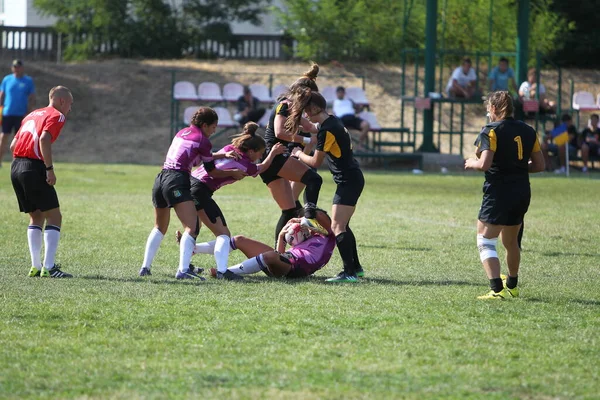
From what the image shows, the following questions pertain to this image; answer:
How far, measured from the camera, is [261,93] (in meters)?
28.4

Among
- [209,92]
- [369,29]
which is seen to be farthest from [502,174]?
[369,29]

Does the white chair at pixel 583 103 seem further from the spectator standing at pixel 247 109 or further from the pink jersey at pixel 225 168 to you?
the pink jersey at pixel 225 168

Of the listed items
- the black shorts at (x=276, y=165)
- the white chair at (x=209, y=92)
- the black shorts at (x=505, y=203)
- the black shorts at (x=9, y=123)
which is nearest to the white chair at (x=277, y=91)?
the white chair at (x=209, y=92)

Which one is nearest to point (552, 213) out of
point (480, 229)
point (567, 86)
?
point (480, 229)

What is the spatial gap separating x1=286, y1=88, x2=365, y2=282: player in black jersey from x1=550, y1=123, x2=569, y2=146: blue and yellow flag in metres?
15.7

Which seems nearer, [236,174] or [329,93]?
[236,174]

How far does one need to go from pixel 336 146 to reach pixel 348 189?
402mm

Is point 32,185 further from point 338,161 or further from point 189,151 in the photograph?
point 338,161

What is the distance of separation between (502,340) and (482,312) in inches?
36.3

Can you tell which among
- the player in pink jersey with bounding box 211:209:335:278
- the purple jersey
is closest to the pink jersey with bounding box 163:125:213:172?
the player in pink jersey with bounding box 211:209:335:278

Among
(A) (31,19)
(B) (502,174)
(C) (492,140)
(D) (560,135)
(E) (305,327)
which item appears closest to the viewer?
(E) (305,327)

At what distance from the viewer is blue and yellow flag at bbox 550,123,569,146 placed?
23617 millimetres

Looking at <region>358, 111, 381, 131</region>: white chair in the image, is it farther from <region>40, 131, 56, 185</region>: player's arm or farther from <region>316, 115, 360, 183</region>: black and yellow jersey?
<region>40, 131, 56, 185</region>: player's arm

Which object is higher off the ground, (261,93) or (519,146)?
(261,93)
